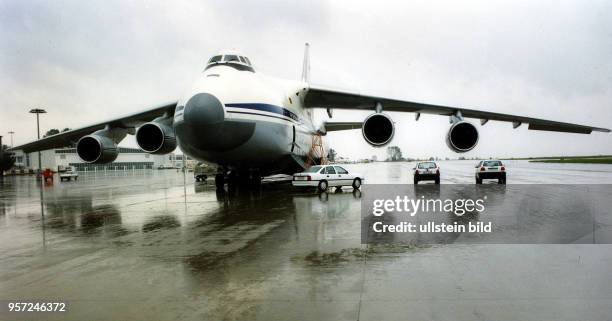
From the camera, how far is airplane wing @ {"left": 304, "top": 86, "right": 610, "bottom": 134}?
51.8ft

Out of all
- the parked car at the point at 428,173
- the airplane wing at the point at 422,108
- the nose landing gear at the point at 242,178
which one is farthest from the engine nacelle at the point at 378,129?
the parked car at the point at 428,173

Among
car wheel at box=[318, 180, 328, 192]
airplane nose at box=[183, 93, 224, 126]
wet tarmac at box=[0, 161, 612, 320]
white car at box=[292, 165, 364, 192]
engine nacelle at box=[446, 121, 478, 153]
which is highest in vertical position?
airplane nose at box=[183, 93, 224, 126]

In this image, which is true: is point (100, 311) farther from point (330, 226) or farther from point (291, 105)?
point (291, 105)

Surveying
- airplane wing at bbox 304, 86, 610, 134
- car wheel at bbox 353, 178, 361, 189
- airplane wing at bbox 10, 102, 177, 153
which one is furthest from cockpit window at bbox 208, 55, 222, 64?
car wheel at bbox 353, 178, 361, 189

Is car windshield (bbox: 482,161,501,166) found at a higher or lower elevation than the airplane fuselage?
lower

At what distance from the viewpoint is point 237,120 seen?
42.8 feet

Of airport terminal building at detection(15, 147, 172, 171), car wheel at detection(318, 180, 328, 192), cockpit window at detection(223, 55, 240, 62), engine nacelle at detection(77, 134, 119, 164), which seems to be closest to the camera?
cockpit window at detection(223, 55, 240, 62)

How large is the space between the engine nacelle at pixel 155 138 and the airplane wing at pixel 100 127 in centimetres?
137

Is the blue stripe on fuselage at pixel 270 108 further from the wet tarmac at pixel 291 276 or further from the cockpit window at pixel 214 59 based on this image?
the wet tarmac at pixel 291 276

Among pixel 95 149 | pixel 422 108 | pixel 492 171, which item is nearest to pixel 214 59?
pixel 95 149

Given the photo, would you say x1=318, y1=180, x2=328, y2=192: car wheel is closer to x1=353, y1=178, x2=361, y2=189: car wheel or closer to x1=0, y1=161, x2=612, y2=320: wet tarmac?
x1=353, y1=178, x2=361, y2=189: car wheel

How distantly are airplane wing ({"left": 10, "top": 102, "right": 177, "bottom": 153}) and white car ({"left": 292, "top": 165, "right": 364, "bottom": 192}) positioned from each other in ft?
18.3

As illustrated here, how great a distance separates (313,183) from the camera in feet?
53.5

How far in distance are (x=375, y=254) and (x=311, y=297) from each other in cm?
198
